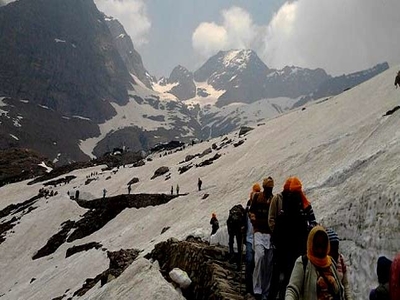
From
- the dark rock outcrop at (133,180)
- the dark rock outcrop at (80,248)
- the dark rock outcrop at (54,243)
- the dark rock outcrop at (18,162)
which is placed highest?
the dark rock outcrop at (18,162)

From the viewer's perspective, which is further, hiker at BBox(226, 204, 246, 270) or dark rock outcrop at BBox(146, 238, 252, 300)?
hiker at BBox(226, 204, 246, 270)

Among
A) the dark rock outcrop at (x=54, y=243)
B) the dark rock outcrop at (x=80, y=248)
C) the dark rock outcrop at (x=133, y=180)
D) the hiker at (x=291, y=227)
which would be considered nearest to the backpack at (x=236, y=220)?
the hiker at (x=291, y=227)

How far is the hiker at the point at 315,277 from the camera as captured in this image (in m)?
5.73

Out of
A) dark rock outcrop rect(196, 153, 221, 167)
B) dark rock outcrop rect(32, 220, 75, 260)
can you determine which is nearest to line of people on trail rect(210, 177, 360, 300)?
dark rock outcrop rect(32, 220, 75, 260)

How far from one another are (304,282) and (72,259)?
3237 cm

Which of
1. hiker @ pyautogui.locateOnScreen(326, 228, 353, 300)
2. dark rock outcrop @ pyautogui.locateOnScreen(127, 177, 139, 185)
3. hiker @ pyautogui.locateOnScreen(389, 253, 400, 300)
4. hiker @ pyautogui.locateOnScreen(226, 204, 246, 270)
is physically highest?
dark rock outcrop @ pyautogui.locateOnScreen(127, 177, 139, 185)

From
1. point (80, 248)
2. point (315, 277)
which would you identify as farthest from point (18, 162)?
point (315, 277)

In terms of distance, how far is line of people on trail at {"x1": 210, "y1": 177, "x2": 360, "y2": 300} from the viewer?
5773 millimetres

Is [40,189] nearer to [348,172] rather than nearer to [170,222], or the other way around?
[170,222]

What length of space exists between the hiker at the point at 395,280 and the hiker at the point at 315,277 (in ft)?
3.77

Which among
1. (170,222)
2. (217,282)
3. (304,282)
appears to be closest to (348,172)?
(217,282)

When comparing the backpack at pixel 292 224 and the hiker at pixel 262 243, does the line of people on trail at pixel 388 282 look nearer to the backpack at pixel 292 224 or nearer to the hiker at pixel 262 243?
the backpack at pixel 292 224

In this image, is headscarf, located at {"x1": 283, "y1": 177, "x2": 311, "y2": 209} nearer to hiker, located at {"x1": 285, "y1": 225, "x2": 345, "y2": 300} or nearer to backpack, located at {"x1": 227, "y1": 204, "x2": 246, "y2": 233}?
hiker, located at {"x1": 285, "y1": 225, "x2": 345, "y2": 300}

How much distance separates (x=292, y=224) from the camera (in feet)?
27.5
